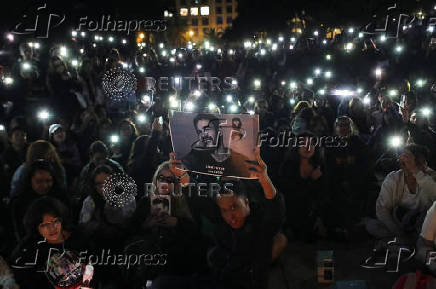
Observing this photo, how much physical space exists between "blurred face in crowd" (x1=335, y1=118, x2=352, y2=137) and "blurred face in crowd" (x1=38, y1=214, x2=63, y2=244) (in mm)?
4114

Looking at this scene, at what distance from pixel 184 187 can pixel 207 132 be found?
2.22 feet

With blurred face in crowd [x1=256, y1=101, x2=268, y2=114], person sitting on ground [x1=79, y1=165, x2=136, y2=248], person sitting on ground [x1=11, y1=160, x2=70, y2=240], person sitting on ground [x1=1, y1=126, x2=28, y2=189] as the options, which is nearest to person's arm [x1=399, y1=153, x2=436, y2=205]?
person sitting on ground [x1=79, y1=165, x2=136, y2=248]

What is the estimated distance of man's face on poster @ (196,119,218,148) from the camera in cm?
487

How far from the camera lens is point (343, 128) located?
6.71 meters

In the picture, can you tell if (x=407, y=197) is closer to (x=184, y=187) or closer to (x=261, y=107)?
(x=184, y=187)

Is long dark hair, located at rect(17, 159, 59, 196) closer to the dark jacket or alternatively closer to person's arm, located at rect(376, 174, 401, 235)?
the dark jacket

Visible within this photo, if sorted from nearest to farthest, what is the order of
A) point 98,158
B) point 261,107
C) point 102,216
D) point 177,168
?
1. point 102,216
2. point 177,168
3. point 98,158
4. point 261,107

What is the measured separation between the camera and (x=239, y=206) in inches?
171

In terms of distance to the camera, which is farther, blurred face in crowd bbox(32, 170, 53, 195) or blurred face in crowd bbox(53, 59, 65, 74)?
blurred face in crowd bbox(53, 59, 65, 74)

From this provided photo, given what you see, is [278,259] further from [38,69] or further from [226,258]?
[38,69]

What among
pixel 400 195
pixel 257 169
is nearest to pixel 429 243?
pixel 400 195

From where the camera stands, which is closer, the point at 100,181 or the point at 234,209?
the point at 234,209

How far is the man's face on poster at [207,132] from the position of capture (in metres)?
4.87

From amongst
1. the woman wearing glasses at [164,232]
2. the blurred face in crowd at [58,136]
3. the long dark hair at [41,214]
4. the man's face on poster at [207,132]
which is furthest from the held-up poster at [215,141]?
the blurred face in crowd at [58,136]
